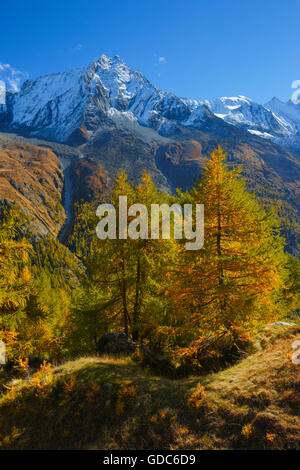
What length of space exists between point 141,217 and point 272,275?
7.11 m

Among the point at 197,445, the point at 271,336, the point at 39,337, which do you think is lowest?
the point at 39,337

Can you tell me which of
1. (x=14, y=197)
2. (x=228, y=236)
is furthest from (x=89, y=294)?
(x=14, y=197)

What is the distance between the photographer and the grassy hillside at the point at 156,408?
6.01 m

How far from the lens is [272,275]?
33.2 ft

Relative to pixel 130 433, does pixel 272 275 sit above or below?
above

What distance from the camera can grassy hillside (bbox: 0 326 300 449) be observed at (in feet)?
19.7

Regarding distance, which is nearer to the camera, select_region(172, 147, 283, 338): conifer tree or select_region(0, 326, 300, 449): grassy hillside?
select_region(0, 326, 300, 449): grassy hillside

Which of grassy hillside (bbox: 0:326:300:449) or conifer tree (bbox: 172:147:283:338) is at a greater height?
conifer tree (bbox: 172:147:283:338)

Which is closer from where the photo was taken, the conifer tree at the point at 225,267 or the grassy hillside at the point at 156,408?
the grassy hillside at the point at 156,408

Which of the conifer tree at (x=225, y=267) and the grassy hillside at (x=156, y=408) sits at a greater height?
the conifer tree at (x=225, y=267)

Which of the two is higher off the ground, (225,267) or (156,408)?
(225,267)

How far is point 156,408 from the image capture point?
733cm
